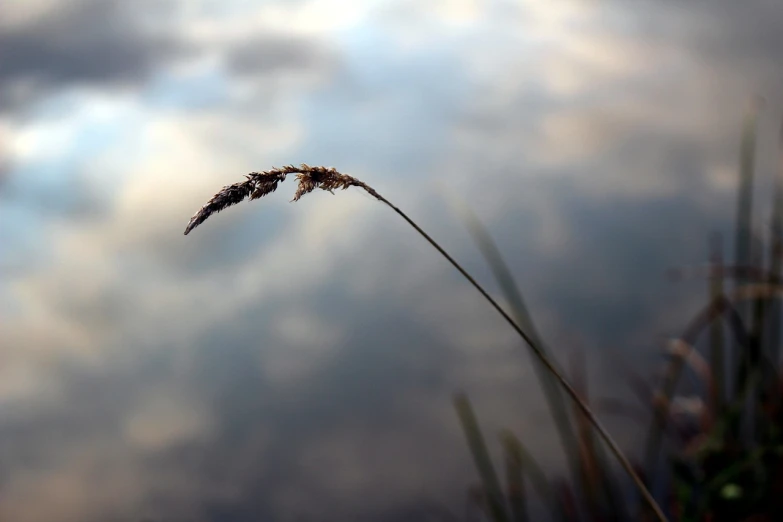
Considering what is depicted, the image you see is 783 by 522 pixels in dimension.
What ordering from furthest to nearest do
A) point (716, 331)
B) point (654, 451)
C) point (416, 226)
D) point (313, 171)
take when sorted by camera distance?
point (716, 331)
point (654, 451)
point (313, 171)
point (416, 226)

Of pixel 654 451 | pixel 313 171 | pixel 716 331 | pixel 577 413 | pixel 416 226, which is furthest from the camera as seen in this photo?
pixel 716 331

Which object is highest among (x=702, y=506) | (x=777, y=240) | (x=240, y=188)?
(x=777, y=240)

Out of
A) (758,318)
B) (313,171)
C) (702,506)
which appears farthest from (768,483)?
(313,171)

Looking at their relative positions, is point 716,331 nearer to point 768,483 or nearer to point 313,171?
point 768,483

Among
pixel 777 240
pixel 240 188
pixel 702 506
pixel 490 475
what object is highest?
pixel 777 240

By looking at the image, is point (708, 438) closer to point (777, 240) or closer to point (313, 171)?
point (777, 240)

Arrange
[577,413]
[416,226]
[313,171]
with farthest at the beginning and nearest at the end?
[577,413], [313,171], [416,226]

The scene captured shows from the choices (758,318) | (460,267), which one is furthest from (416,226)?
(758,318)

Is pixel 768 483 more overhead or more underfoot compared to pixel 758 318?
more underfoot

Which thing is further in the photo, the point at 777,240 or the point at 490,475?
the point at 777,240
